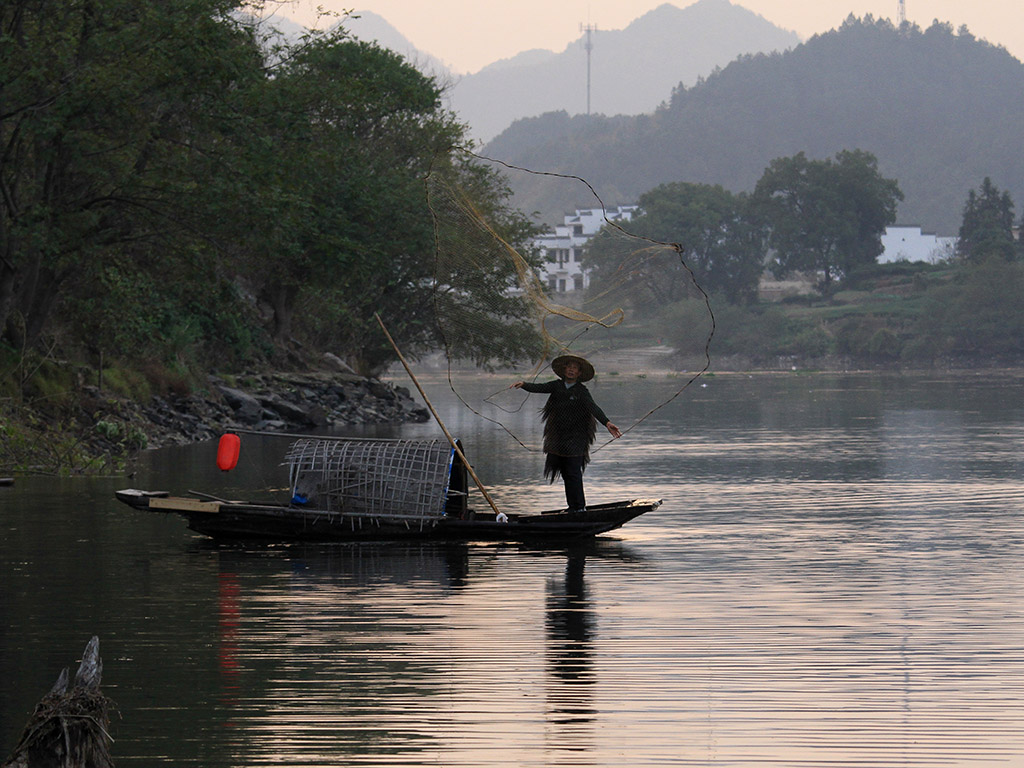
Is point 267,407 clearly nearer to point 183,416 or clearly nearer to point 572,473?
point 183,416

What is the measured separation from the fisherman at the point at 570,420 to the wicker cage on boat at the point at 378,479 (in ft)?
4.46

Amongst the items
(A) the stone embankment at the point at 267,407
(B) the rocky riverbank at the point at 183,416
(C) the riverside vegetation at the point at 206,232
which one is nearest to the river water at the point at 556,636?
(B) the rocky riverbank at the point at 183,416

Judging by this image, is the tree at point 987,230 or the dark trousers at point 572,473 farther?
the tree at point 987,230

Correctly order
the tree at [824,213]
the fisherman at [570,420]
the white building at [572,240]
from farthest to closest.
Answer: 1. the white building at [572,240]
2. the tree at [824,213]
3. the fisherman at [570,420]

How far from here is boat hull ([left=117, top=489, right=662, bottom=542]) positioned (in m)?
16.9

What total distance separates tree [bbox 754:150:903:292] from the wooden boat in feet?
418

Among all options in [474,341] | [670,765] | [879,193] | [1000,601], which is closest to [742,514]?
[474,341]

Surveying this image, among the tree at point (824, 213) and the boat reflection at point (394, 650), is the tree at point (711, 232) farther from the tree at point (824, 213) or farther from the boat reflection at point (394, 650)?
the boat reflection at point (394, 650)

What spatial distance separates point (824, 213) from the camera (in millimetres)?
142250

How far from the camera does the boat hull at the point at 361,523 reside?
16922 millimetres

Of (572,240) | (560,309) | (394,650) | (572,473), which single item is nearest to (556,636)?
(394,650)

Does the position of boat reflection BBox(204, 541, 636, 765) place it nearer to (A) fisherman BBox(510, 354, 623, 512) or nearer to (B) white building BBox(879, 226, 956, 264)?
(A) fisherman BBox(510, 354, 623, 512)

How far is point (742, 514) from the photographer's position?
71.2 ft

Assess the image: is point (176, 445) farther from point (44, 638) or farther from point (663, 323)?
point (44, 638)
